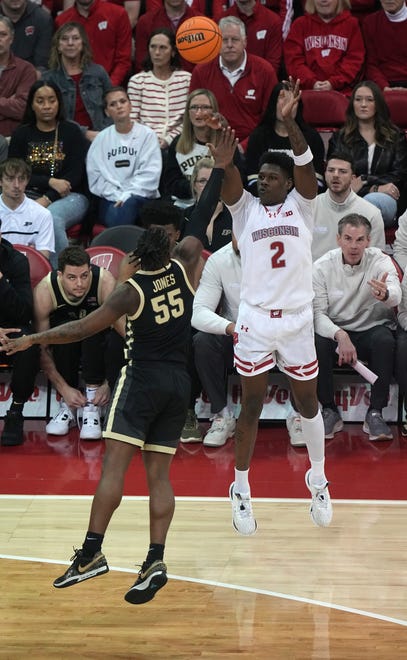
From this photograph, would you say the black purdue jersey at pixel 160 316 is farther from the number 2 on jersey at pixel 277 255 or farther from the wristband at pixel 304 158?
the wristband at pixel 304 158

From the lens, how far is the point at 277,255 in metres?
6.28

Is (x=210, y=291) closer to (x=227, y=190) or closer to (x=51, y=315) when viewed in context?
(x=51, y=315)

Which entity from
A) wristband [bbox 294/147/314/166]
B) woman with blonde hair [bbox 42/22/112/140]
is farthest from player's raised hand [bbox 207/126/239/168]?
woman with blonde hair [bbox 42/22/112/140]

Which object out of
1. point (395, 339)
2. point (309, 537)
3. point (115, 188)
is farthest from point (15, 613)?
point (115, 188)

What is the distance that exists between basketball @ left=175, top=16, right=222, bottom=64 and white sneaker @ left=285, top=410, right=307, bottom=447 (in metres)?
3.11

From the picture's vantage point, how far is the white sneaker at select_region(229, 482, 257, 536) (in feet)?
21.3

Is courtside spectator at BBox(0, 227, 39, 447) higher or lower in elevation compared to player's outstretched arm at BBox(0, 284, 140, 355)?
lower

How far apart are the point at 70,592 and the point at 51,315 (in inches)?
126

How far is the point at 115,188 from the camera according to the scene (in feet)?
32.8

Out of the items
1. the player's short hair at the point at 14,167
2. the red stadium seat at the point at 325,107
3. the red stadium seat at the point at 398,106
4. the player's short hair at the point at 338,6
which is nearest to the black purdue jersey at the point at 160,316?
the player's short hair at the point at 14,167

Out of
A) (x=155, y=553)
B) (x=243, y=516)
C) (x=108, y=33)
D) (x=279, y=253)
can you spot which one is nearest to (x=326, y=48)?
(x=108, y=33)

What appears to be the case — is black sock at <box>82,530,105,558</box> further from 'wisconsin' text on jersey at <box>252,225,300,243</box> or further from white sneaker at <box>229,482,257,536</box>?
'wisconsin' text on jersey at <box>252,225,300,243</box>

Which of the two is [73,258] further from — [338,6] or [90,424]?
[338,6]

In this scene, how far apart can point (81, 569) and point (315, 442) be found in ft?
6.06
